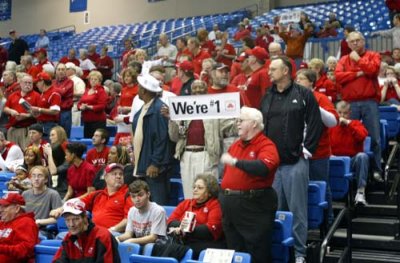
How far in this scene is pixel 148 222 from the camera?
675 centimetres

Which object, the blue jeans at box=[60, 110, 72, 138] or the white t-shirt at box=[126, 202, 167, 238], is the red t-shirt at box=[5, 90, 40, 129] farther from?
the white t-shirt at box=[126, 202, 167, 238]

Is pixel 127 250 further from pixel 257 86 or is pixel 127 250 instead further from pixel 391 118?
pixel 391 118

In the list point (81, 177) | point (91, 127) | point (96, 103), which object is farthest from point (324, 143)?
point (91, 127)

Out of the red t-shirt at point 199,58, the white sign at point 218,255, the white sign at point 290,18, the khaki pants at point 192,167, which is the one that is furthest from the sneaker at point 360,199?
the white sign at point 290,18

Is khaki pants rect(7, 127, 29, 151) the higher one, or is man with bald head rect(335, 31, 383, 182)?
man with bald head rect(335, 31, 383, 182)

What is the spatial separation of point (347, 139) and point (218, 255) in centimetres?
292

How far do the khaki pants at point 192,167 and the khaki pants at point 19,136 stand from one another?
13.1ft

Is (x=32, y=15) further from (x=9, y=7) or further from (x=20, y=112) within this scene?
(x=20, y=112)

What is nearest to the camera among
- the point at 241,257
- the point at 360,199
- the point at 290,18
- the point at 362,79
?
the point at 241,257

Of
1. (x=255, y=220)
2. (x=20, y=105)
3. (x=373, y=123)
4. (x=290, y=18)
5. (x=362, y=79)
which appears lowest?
(x=255, y=220)

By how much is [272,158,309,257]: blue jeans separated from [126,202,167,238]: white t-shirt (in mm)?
1099

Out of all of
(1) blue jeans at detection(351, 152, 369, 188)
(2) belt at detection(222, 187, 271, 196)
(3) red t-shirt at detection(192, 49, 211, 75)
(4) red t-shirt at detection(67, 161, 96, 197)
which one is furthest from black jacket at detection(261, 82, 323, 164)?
(3) red t-shirt at detection(192, 49, 211, 75)

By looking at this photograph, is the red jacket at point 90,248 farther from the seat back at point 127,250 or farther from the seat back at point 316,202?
the seat back at point 316,202

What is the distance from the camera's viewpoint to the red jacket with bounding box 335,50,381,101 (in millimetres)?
8570
